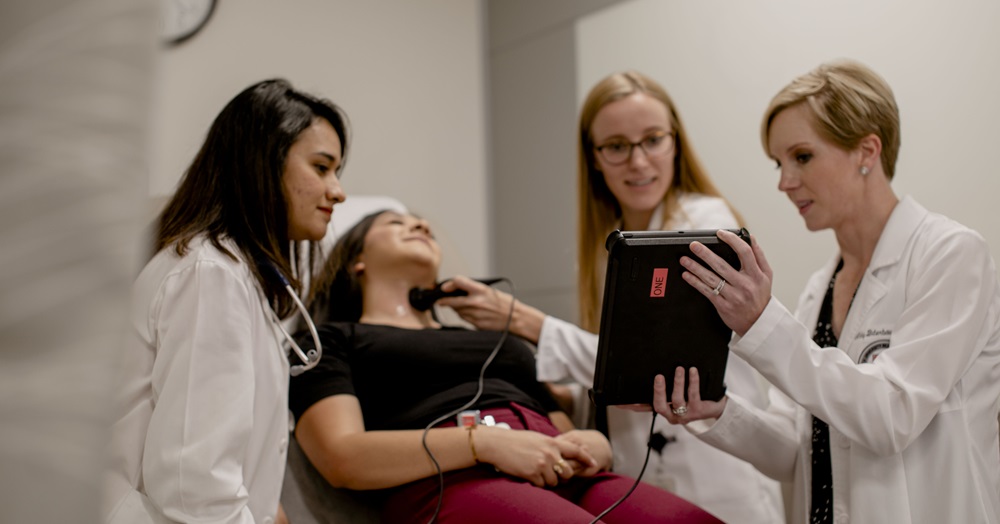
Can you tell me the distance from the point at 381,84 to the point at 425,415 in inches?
58.2

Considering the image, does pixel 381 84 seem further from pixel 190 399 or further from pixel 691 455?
pixel 190 399

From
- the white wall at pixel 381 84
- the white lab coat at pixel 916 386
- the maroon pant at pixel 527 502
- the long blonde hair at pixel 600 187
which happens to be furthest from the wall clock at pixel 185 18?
the white lab coat at pixel 916 386

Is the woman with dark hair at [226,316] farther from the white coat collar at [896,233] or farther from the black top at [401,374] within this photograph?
the white coat collar at [896,233]

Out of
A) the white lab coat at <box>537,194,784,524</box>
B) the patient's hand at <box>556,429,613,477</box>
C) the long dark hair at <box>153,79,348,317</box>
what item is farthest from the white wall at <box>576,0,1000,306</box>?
the long dark hair at <box>153,79,348,317</box>

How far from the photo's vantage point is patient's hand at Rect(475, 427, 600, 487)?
1567mm

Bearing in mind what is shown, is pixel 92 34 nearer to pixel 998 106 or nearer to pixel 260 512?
pixel 260 512

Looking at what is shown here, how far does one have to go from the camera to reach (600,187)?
88.4 inches

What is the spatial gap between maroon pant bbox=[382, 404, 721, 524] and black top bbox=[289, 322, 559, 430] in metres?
0.19

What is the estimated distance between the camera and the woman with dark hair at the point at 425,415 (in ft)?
5.12

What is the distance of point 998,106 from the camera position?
1972mm

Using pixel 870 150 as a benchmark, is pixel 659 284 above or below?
below

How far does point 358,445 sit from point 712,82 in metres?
1.58

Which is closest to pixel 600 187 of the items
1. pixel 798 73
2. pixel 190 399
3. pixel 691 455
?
pixel 798 73

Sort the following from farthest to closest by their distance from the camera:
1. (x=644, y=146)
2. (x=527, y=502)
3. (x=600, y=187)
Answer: (x=600, y=187) < (x=644, y=146) < (x=527, y=502)
